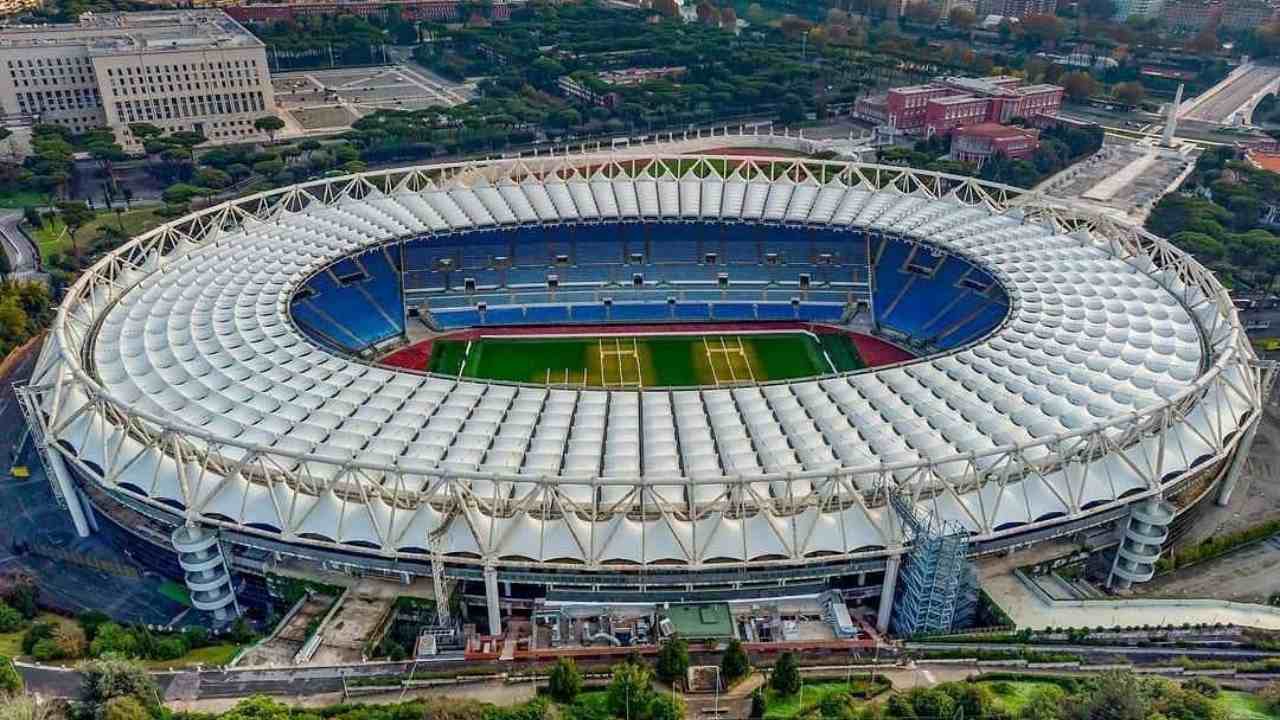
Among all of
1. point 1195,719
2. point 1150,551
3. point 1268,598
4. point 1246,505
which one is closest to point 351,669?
point 1195,719

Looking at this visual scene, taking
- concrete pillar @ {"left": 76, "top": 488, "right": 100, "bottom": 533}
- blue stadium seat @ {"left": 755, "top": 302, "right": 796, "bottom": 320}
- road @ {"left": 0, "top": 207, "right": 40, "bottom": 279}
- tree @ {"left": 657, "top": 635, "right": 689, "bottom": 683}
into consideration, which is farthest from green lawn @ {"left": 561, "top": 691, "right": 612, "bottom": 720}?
road @ {"left": 0, "top": 207, "right": 40, "bottom": 279}

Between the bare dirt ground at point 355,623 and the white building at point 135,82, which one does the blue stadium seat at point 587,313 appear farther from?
the white building at point 135,82

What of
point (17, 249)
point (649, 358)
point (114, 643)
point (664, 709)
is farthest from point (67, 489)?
point (17, 249)

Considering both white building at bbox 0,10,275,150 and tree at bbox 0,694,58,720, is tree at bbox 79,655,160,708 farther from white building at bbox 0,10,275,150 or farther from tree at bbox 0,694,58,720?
white building at bbox 0,10,275,150

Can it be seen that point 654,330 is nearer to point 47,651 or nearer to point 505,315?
point 505,315

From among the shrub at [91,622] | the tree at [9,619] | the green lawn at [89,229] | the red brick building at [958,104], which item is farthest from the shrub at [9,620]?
the red brick building at [958,104]
